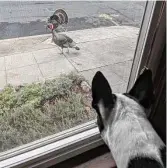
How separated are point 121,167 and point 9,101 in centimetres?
55

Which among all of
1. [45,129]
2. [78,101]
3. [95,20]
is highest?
[95,20]

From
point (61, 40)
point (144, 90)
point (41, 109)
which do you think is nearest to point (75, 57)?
point (61, 40)

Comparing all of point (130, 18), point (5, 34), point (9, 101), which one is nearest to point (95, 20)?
point (130, 18)

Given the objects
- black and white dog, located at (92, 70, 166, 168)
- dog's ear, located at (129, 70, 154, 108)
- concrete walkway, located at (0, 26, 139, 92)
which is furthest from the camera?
concrete walkway, located at (0, 26, 139, 92)

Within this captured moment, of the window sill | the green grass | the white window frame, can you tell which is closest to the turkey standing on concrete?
the green grass

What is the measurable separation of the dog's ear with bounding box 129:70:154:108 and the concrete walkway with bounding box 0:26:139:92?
0.29m

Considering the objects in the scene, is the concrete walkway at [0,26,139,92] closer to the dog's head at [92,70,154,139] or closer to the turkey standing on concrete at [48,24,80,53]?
the turkey standing on concrete at [48,24,80,53]

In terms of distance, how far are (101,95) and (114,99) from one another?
0.05 m

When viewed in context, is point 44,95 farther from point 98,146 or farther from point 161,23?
point 161,23

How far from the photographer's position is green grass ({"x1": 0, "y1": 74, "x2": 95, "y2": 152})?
1.06 meters

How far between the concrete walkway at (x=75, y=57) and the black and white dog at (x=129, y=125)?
32cm

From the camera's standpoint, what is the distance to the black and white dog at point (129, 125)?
0.76 m

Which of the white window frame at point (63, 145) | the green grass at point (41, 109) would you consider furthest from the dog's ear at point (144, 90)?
the green grass at point (41, 109)

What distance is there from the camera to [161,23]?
3.20 feet
